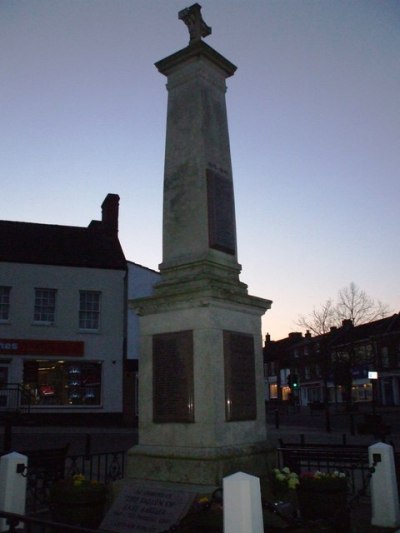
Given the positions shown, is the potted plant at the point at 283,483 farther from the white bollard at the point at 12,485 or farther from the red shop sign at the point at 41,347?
the red shop sign at the point at 41,347

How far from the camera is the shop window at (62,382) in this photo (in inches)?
1120

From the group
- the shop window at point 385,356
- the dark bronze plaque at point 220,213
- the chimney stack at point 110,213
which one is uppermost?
the chimney stack at point 110,213

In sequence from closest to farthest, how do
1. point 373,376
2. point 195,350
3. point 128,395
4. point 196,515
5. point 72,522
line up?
point 196,515 → point 72,522 → point 195,350 → point 373,376 → point 128,395

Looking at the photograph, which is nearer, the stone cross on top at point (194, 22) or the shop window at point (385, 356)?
the stone cross on top at point (194, 22)

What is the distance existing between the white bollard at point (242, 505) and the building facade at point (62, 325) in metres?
25.5

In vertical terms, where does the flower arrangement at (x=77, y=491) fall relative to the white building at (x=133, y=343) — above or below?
below

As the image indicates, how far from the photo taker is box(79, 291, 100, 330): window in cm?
2980

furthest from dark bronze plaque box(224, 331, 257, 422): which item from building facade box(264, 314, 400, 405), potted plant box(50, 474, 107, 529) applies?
building facade box(264, 314, 400, 405)

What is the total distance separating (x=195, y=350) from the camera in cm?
739

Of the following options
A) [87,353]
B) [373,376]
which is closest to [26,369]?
[87,353]

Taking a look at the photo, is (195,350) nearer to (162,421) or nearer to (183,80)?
(162,421)

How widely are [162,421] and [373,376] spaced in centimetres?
2330

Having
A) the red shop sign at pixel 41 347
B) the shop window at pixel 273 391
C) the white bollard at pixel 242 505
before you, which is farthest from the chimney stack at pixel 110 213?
the shop window at pixel 273 391

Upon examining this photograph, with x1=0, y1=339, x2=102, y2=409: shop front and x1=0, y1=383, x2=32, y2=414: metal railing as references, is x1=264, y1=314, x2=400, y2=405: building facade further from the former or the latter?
x1=0, y1=383, x2=32, y2=414: metal railing
